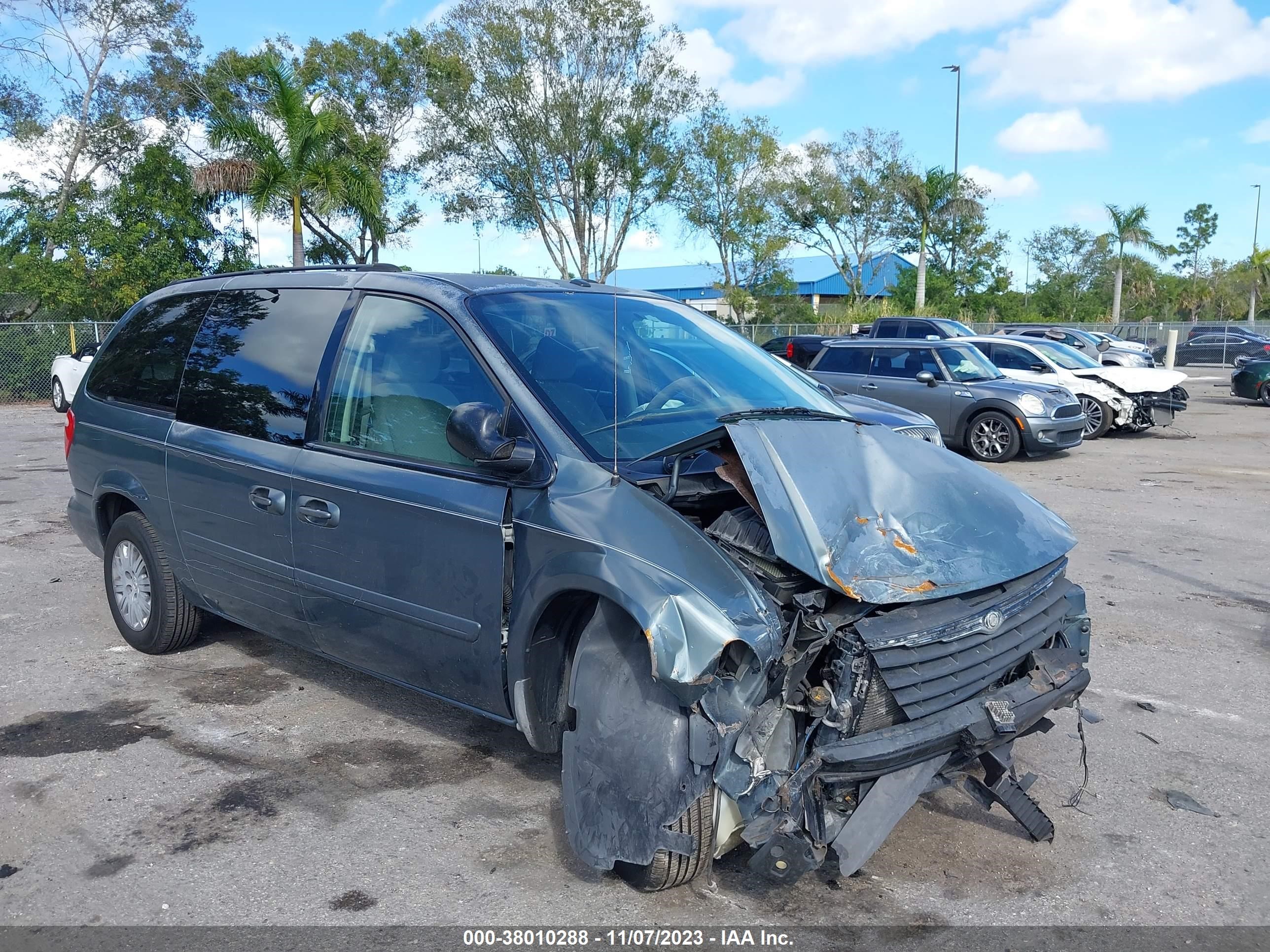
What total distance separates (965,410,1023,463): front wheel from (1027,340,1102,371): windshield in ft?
11.2

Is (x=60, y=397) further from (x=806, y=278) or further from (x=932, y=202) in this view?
(x=806, y=278)

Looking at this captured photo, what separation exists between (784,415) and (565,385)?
80cm

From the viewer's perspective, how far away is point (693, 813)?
291cm

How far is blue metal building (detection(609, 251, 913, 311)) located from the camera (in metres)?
54.2

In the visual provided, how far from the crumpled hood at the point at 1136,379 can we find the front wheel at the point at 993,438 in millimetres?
3484

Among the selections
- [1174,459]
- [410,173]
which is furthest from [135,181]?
[1174,459]

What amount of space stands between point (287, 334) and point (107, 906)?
2298 millimetres

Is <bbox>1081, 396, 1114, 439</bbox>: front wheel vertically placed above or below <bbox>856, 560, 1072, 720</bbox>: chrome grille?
below

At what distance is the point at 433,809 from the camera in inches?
146

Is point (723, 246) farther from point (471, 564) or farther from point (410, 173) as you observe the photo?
point (471, 564)

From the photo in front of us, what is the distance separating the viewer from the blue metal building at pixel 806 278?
54.2 metres

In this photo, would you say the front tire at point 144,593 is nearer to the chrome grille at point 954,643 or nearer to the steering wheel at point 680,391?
the steering wheel at point 680,391

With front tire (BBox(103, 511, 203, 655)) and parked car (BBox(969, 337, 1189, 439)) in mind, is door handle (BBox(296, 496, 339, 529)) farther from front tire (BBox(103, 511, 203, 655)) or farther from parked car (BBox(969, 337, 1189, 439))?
parked car (BBox(969, 337, 1189, 439))

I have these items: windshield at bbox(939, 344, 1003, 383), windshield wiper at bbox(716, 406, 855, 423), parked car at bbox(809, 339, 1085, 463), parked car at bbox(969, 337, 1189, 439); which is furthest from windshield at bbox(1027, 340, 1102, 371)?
windshield wiper at bbox(716, 406, 855, 423)
